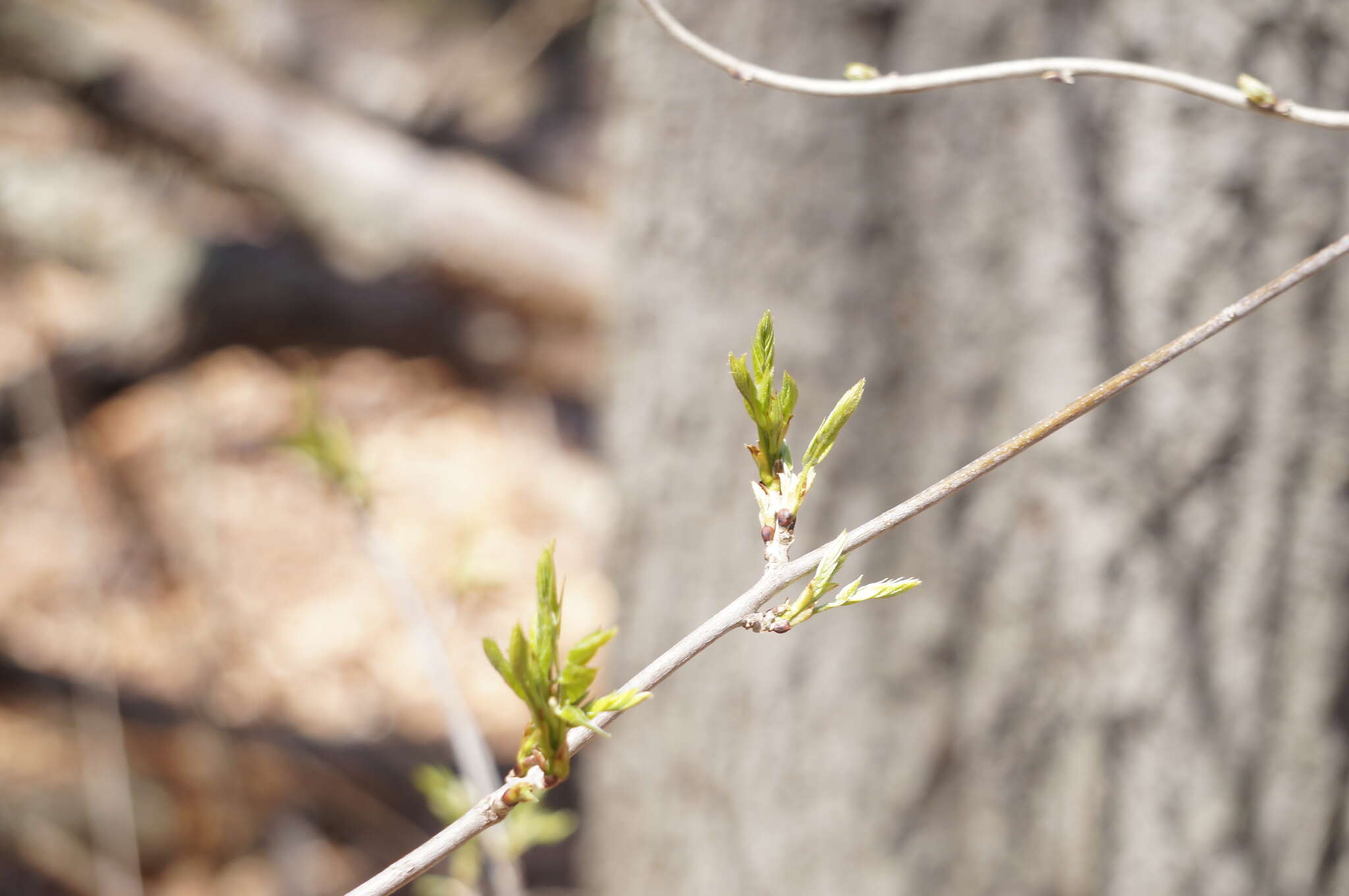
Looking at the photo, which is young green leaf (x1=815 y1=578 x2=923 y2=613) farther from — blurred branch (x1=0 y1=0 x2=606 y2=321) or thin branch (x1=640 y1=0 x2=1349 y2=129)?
blurred branch (x1=0 y1=0 x2=606 y2=321)

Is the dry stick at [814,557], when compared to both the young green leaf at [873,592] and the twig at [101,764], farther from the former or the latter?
the twig at [101,764]

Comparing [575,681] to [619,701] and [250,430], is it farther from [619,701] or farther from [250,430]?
[250,430]

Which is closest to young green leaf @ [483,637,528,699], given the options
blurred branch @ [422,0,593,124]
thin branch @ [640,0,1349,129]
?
thin branch @ [640,0,1349,129]

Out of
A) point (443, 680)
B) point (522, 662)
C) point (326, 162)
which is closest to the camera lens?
point (522, 662)

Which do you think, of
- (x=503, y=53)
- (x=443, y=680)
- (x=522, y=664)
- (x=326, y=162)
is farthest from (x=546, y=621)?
(x=503, y=53)

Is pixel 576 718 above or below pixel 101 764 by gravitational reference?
below

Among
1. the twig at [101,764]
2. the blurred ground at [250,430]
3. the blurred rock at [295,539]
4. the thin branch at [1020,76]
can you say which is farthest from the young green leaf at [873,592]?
the blurred rock at [295,539]

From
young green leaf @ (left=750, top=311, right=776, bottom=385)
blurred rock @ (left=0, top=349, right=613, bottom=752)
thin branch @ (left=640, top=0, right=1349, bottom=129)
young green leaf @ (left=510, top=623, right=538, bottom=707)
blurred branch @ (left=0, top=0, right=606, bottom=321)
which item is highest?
blurred branch @ (left=0, top=0, right=606, bottom=321)

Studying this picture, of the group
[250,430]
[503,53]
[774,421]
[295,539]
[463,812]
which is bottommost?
[463,812]

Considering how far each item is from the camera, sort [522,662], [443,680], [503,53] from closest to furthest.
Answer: [522,662] < [443,680] < [503,53]
